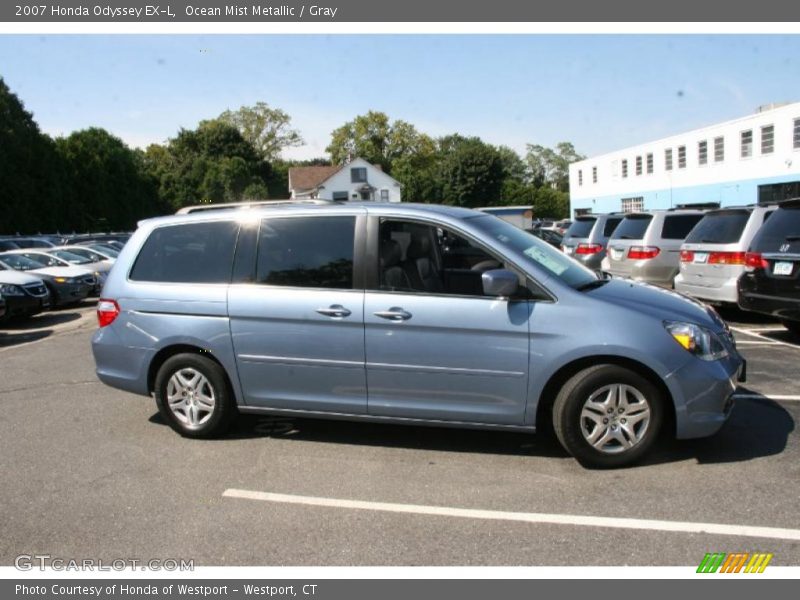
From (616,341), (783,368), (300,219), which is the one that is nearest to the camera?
(616,341)

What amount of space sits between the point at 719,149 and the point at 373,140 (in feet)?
229

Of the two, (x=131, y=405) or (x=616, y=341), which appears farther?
(x=131, y=405)

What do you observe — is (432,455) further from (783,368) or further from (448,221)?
(783,368)

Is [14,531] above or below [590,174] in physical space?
below

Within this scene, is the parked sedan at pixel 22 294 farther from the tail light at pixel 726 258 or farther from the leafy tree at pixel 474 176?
the leafy tree at pixel 474 176

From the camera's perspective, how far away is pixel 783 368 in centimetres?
714

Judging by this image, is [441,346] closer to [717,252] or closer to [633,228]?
[717,252]

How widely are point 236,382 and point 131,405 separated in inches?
75.4

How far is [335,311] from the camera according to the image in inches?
191

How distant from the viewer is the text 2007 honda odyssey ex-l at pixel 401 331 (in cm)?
446

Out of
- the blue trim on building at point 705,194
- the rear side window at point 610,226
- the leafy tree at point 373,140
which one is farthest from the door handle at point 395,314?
the leafy tree at point 373,140

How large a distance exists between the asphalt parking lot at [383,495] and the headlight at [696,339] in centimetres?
77

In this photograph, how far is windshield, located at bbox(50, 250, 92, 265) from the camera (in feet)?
60.0
